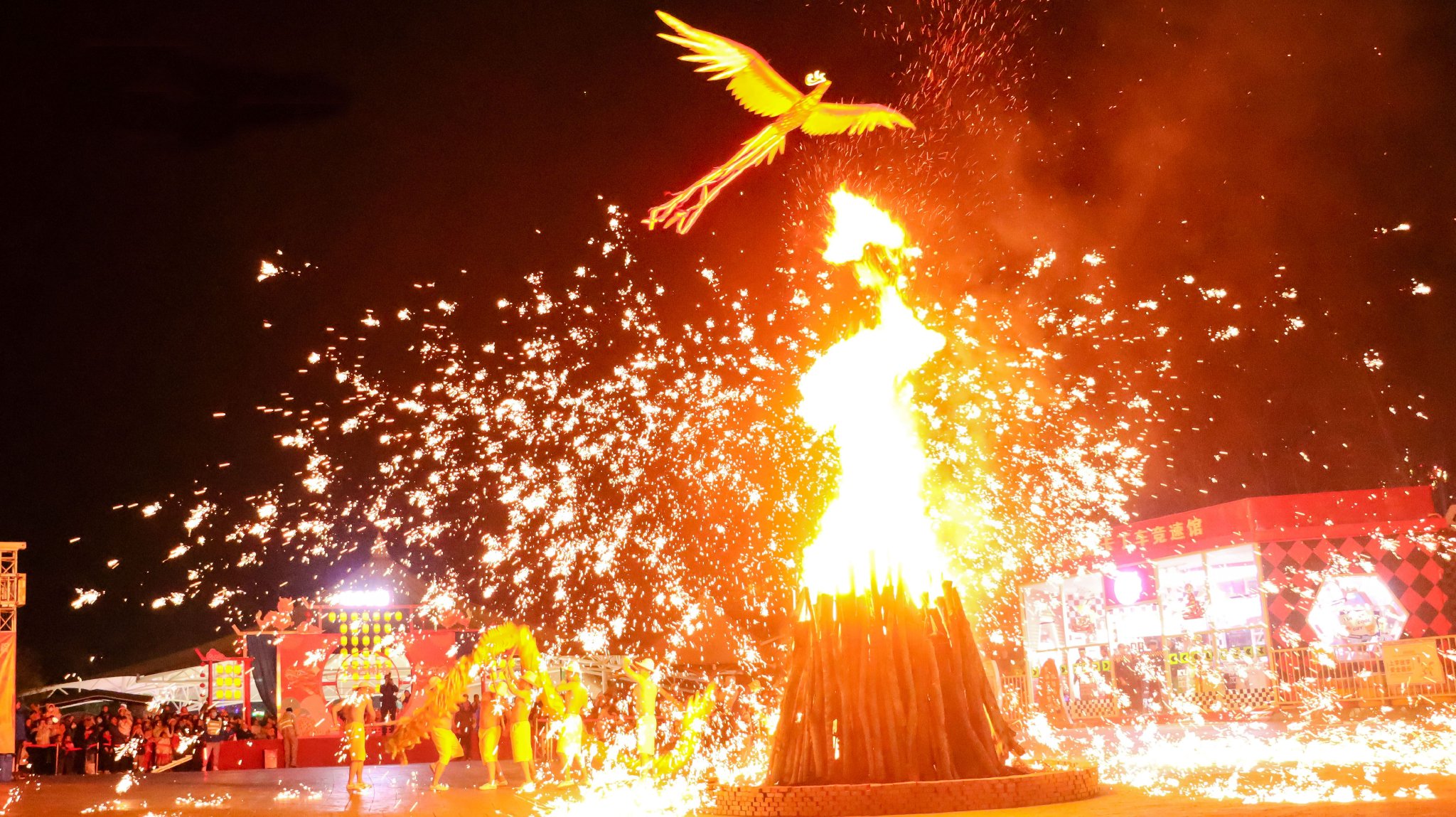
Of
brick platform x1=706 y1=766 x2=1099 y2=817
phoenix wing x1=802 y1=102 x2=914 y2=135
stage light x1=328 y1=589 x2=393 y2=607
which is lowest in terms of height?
brick platform x1=706 y1=766 x2=1099 y2=817

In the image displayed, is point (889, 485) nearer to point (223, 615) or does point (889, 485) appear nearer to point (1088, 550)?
point (1088, 550)

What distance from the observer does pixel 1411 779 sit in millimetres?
8312

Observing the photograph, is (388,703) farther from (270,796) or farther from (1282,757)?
(1282,757)

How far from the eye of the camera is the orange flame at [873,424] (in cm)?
927

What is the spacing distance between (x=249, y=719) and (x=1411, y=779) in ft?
76.6

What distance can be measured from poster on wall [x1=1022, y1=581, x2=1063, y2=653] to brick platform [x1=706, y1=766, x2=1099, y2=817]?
22885mm

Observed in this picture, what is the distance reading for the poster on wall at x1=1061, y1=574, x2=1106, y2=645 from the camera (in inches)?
1136

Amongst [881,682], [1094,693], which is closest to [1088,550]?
[1094,693]

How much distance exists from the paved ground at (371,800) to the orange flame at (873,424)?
2.19m

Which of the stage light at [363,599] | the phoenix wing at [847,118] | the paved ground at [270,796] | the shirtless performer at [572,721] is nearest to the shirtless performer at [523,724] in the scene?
the shirtless performer at [572,721]

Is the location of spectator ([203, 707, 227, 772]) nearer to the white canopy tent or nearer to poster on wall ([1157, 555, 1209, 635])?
the white canopy tent

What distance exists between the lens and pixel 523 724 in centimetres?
1462

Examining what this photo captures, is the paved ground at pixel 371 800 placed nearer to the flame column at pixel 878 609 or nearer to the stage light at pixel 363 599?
the flame column at pixel 878 609

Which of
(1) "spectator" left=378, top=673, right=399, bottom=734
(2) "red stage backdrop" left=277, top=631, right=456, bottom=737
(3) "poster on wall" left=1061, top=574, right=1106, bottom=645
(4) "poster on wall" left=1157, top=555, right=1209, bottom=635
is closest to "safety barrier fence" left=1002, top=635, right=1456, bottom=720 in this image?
(4) "poster on wall" left=1157, top=555, right=1209, bottom=635
